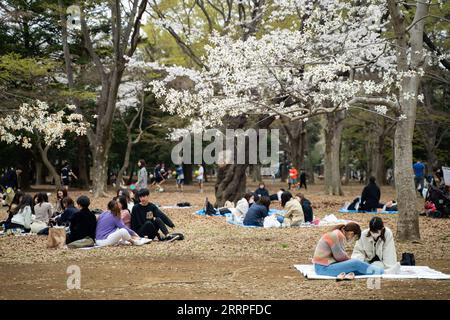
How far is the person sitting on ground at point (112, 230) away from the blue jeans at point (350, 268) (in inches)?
184

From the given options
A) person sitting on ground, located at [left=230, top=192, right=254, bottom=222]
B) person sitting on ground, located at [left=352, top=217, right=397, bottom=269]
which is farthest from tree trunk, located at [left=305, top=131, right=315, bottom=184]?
person sitting on ground, located at [left=352, top=217, right=397, bottom=269]

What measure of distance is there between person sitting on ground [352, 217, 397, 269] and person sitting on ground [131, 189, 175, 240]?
15.3ft

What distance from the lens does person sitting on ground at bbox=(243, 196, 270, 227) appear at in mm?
15094

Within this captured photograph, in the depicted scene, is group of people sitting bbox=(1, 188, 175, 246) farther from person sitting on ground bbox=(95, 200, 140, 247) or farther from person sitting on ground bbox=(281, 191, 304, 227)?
person sitting on ground bbox=(281, 191, 304, 227)

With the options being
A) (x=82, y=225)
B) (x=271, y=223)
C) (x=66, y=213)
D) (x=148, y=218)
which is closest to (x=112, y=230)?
(x=82, y=225)

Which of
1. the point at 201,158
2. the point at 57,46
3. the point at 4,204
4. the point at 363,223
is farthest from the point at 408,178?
the point at 201,158

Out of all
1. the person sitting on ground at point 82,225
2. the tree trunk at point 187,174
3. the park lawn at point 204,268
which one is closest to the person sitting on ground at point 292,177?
the tree trunk at point 187,174

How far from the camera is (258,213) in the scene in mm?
15109

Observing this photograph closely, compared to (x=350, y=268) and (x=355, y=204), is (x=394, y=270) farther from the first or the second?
(x=355, y=204)

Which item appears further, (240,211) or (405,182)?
(240,211)

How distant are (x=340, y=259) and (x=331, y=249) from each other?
0.21 metres

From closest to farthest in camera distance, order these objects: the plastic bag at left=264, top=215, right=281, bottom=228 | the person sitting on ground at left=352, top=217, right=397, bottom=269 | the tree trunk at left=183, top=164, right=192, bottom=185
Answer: the person sitting on ground at left=352, top=217, right=397, bottom=269 < the plastic bag at left=264, top=215, right=281, bottom=228 < the tree trunk at left=183, top=164, right=192, bottom=185

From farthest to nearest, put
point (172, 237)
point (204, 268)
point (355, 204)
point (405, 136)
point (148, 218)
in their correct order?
point (355, 204), point (172, 237), point (148, 218), point (405, 136), point (204, 268)

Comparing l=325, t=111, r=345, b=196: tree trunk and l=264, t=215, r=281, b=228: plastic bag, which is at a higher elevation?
l=325, t=111, r=345, b=196: tree trunk
